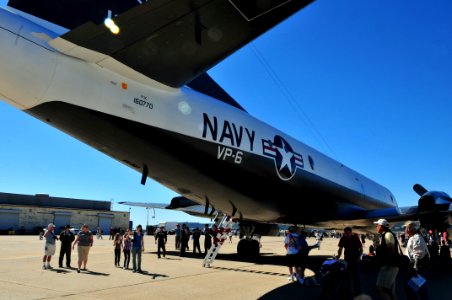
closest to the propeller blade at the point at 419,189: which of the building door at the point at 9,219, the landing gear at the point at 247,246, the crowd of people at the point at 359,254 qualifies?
the crowd of people at the point at 359,254

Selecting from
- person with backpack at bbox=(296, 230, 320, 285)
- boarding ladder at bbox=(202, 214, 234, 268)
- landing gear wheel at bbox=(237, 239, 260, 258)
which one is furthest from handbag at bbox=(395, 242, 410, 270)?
landing gear wheel at bbox=(237, 239, 260, 258)

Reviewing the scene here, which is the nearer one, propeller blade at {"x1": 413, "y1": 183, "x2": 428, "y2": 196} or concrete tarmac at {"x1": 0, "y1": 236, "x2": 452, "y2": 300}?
concrete tarmac at {"x1": 0, "y1": 236, "x2": 452, "y2": 300}

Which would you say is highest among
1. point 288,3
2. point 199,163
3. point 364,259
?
point 288,3

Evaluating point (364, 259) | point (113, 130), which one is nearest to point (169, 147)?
point (113, 130)

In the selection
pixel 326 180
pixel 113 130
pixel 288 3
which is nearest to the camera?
pixel 288 3

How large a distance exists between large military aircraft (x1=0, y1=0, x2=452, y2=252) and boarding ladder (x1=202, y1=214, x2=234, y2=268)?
1051 millimetres

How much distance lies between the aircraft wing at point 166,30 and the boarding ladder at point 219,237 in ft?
21.8

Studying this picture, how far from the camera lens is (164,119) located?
7.43 metres

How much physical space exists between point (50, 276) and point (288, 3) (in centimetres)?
868

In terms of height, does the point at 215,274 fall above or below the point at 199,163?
below

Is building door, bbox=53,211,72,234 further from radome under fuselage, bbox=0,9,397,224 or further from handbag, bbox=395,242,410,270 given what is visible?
handbag, bbox=395,242,410,270

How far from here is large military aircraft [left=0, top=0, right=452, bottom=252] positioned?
17.1 ft

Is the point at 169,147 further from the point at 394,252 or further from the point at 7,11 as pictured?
the point at 394,252

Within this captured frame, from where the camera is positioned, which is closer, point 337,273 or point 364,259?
point 337,273
